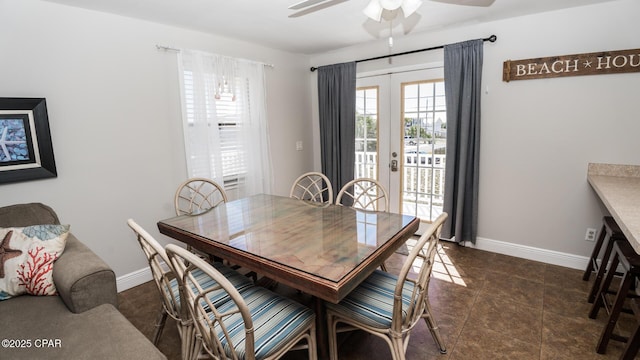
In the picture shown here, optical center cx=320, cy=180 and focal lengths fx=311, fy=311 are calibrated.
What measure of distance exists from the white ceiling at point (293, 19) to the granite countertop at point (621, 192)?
138cm

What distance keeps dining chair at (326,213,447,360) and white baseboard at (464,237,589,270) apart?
6.22 feet

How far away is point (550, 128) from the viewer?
9.30 ft

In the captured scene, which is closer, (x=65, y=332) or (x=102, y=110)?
(x=65, y=332)

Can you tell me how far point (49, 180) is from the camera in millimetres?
2289

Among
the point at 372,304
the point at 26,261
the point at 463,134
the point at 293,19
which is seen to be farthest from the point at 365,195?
the point at 26,261

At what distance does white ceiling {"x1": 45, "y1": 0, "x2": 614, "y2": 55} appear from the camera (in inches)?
94.2

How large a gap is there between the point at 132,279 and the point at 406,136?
316 centimetres

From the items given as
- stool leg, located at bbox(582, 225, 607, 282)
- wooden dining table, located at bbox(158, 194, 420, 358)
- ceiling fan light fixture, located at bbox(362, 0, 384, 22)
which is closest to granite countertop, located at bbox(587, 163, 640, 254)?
stool leg, located at bbox(582, 225, 607, 282)

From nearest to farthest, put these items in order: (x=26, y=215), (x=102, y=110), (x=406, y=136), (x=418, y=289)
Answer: (x=418, y=289) < (x=26, y=215) < (x=102, y=110) < (x=406, y=136)

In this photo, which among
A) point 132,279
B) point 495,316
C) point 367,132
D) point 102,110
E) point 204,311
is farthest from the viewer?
point 367,132

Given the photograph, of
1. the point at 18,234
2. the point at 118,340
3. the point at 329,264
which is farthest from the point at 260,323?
the point at 18,234

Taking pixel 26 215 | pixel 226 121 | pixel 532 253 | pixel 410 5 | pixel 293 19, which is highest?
pixel 293 19

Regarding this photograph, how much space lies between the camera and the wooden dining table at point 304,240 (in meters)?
1.39

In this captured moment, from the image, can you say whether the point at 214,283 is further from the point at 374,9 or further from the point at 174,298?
the point at 374,9
